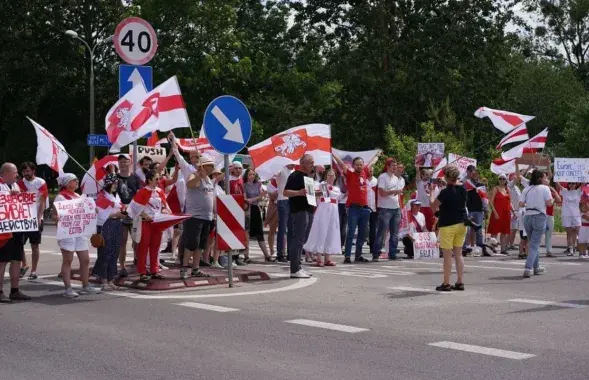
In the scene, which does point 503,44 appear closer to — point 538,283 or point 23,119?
point 23,119

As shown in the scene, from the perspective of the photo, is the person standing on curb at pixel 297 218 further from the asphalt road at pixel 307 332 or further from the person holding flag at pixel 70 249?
the person holding flag at pixel 70 249

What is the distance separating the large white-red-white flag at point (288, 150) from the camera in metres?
16.6

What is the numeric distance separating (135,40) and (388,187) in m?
5.80

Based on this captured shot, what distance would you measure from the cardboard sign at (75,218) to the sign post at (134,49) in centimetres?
290

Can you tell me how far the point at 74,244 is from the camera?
11898 millimetres

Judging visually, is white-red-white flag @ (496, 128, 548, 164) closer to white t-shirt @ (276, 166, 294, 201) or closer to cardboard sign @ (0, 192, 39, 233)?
white t-shirt @ (276, 166, 294, 201)

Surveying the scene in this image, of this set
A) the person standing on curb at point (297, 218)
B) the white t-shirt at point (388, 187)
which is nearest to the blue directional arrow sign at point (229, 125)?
the person standing on curb at point (297, 218)

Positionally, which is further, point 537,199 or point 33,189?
point 537,199

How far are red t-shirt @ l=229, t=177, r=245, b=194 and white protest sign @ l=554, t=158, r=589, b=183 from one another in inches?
310

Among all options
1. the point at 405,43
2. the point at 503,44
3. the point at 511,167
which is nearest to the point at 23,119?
the point at 405,43

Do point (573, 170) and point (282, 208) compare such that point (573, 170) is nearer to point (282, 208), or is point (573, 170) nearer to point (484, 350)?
point (282, 208)

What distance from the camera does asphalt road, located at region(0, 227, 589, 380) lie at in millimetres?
7359

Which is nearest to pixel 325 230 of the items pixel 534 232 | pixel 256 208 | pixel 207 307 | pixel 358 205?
pixel 358 205

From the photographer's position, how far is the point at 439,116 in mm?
43188
